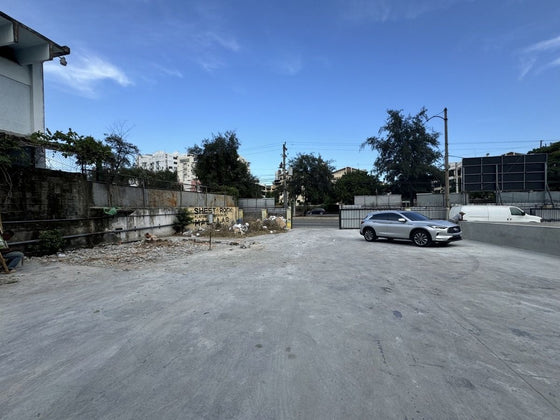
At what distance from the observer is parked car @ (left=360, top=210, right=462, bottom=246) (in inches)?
512

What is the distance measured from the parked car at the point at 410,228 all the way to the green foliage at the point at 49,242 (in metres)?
13.5

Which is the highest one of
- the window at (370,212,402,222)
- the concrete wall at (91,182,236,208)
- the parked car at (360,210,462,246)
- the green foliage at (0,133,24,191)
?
the green foliage at (0,133,24,191)

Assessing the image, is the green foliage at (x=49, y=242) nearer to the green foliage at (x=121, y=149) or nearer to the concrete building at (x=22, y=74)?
the concrete building at (x=22, y=74)

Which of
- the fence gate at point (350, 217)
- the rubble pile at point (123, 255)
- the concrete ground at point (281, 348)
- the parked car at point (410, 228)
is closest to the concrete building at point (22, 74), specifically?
the rubble pile at point (123, 255)

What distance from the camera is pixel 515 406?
2422 mm

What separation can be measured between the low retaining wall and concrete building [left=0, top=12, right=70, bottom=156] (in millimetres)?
20824

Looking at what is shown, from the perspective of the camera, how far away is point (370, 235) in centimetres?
1569

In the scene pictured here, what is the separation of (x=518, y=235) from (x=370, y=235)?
6133mm

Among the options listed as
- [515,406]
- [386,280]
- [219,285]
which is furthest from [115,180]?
[515,406]

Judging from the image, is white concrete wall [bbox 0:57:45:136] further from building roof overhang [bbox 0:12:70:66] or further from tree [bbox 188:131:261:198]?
tree [bbox 188:131:261:198]

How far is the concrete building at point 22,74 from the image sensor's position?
1271 centimetres

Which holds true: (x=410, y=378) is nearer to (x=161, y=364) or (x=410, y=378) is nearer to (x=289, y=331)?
(x=289, y=331)

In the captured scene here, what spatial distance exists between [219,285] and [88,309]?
2389 millimetres

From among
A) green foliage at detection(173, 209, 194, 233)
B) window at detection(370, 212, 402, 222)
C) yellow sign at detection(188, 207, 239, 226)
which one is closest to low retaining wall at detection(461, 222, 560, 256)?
window at detection(370, 212, 402, 222)
